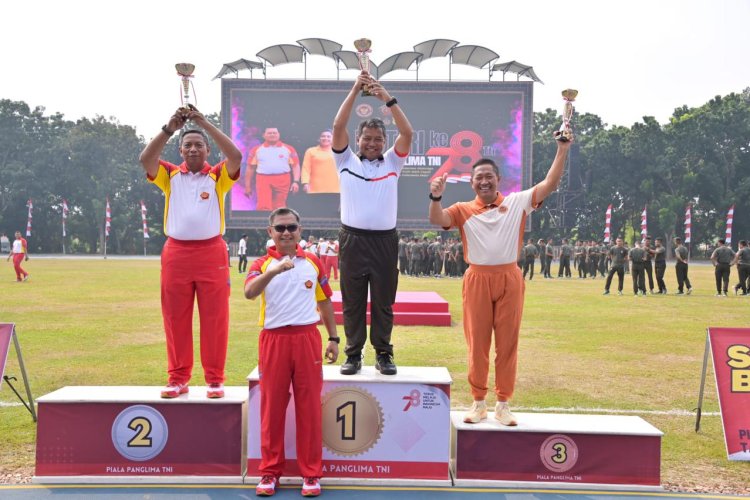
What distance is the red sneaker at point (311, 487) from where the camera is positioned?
3953mm

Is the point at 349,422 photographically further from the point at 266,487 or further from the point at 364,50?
the point at 364,50

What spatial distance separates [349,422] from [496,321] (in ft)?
4.20

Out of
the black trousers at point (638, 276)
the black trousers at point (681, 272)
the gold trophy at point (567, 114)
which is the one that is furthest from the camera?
the black trousers at point (681, 272)

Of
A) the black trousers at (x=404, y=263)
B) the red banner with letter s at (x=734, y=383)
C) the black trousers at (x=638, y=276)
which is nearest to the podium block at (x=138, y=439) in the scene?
the red banner with letter s at (x=734, y=383)

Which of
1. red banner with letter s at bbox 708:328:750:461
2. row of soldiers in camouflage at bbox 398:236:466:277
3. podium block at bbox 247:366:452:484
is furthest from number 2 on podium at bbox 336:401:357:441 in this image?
row of soldiers in camouflage at bbox 398:236:466:277

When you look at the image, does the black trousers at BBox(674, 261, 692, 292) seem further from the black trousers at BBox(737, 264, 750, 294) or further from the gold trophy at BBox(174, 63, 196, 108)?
the gold trophy at BBox(174, 63, 196, 108)

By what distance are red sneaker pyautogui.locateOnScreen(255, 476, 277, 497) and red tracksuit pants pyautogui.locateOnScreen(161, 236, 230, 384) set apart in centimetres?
88

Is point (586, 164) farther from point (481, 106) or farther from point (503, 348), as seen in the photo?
point (503, 348)

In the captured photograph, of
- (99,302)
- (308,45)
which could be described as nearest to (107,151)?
(308,45)

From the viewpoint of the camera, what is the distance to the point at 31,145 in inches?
2253

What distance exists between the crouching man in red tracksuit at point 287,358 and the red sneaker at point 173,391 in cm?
76

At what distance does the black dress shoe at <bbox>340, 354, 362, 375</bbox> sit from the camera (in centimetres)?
452

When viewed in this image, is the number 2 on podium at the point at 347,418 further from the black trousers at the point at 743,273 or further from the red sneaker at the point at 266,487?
the black trousers at the point at 743,273

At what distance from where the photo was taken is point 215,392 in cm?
441
